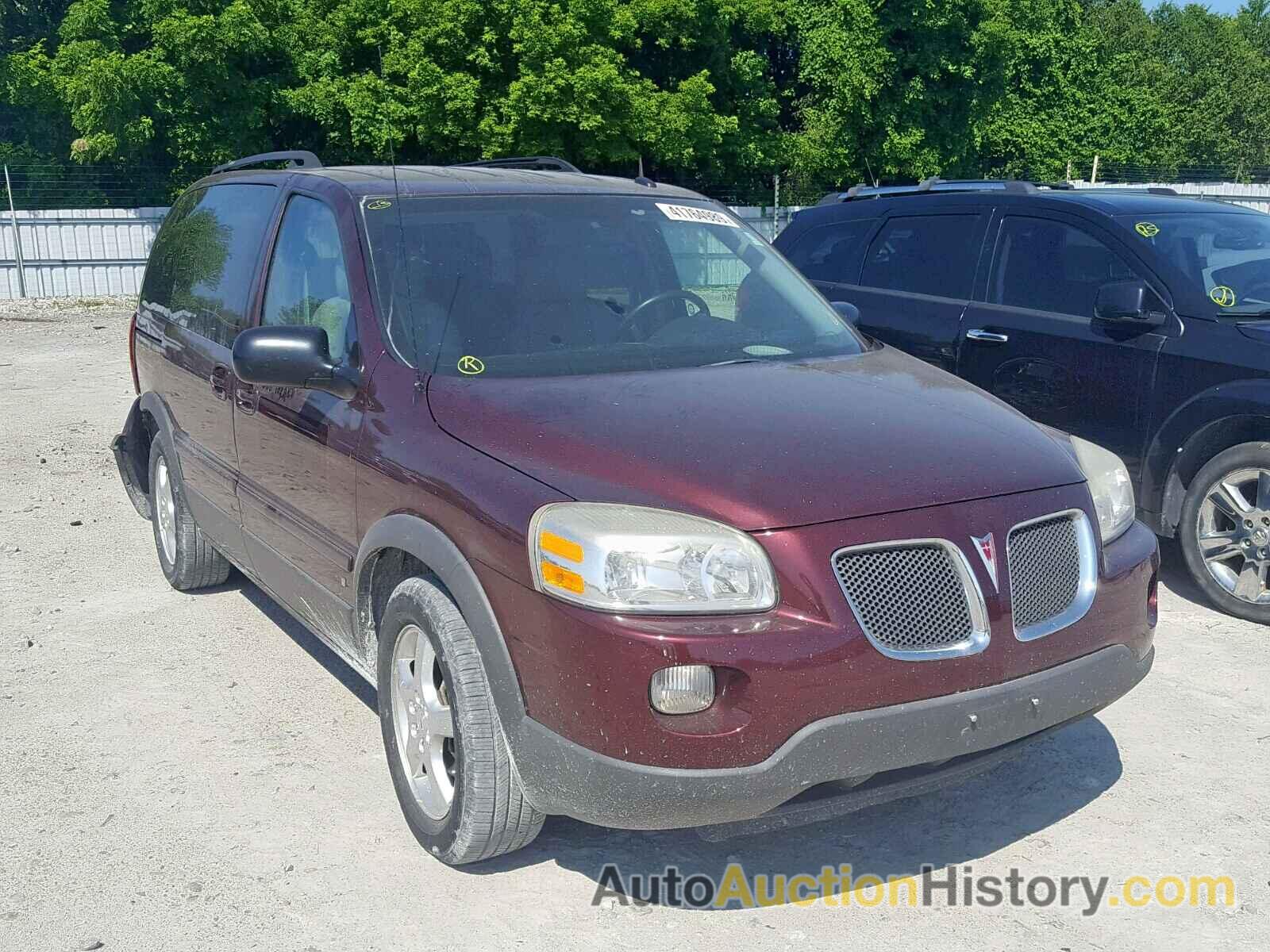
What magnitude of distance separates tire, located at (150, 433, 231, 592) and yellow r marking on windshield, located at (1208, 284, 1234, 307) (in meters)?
4.67

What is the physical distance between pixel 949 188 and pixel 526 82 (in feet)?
90.2

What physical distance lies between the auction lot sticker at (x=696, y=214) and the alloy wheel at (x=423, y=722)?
1943 millimetres

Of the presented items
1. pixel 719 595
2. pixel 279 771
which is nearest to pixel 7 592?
pixel 279 771

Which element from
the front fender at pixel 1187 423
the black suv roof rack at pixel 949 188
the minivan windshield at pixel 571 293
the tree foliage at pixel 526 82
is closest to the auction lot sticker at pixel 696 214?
the minivan windshield at pixel 571 293

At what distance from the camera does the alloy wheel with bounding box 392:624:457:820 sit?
3498 mm

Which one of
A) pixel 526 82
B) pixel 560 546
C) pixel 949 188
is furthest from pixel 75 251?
pixel 560 546

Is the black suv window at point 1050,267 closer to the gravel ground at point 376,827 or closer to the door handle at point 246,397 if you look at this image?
the gravel ground at point 376,827

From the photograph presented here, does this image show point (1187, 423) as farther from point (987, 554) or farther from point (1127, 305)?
point (987, 554)

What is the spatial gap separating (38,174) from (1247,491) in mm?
29909

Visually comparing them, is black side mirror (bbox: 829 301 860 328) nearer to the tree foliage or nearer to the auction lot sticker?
→ the auction lot sticker

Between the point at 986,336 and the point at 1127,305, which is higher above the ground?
the point at 1127,305

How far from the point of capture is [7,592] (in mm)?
6102

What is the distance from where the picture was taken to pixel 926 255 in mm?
7297

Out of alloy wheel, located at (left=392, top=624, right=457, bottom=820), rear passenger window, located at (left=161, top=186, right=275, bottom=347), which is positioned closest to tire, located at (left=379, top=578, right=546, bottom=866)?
alloy wheel, located at (left=392, top=624, right=457, bottom=820)
